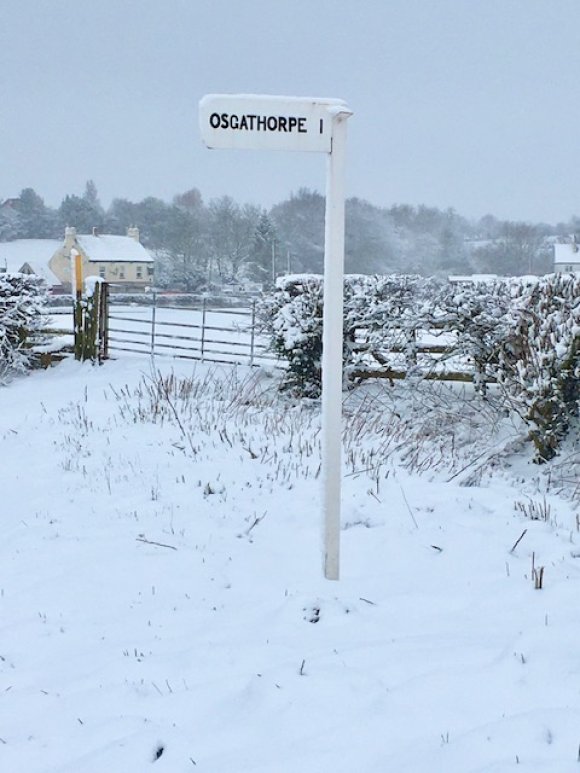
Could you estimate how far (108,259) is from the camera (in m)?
65.1

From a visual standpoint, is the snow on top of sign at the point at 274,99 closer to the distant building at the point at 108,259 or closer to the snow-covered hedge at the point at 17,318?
the snow-covered hedge at the point at 17,318

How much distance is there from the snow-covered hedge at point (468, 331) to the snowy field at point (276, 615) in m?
1.62

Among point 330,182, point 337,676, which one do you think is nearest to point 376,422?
point 330,182

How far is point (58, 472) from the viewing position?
609 centimetres

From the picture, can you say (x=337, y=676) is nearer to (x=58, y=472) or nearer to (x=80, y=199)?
(x=58, y=472)

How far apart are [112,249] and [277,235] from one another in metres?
14.3

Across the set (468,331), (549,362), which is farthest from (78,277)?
→ (549,362)

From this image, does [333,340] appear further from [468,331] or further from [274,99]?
[468,331]

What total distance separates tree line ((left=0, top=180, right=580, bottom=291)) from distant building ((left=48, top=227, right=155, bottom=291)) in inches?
109

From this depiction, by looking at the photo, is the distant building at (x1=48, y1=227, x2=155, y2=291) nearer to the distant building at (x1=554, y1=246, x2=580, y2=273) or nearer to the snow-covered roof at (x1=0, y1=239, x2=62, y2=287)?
the snow-covered roof at (x1=0, y1=239, x2=62, y2=287)

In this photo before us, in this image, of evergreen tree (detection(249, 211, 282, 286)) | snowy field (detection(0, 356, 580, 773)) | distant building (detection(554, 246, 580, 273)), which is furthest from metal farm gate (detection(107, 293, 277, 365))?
distant building (detection(554, 246, 580, 273))

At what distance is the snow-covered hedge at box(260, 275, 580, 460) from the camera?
25.5ft

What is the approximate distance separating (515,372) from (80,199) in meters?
82.3

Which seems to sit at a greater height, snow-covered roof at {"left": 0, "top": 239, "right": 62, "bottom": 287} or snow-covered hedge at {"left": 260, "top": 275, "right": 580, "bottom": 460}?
snow-covered roof at {"left": 0, "top": 239, "right": 62, "bottom": 287}
